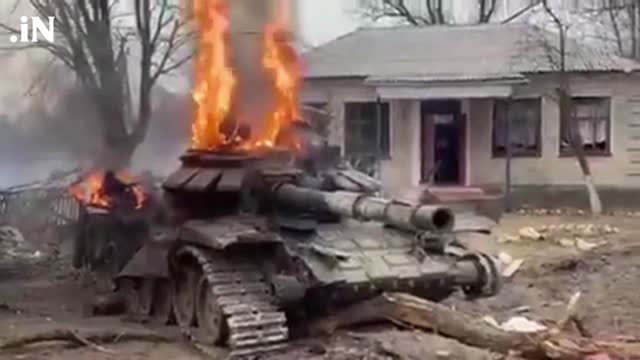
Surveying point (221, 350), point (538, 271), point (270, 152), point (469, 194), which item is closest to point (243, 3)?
point (270, 152)

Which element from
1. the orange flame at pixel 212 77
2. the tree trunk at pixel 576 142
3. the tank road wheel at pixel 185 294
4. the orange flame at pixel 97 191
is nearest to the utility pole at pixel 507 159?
the tree trunk at pixel 576 142

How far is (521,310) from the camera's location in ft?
47.1

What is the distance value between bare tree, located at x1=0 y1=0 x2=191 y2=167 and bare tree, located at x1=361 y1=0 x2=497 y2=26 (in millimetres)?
22522

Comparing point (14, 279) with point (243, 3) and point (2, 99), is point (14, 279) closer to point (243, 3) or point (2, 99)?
point (243, 3)

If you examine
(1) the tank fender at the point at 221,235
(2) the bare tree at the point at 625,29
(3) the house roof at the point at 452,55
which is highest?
(2) the bare tree at the point at 625,29

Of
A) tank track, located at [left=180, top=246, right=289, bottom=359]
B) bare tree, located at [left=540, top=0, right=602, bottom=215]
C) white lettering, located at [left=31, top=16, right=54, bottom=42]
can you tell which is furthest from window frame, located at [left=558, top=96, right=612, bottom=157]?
tank track, located at [left=180, top=246, right=289, bottom=359]

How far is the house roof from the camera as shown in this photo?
3044 centimetres

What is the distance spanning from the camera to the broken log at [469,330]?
9.70 metres

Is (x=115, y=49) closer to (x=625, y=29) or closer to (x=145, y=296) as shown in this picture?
(x=145, y=296)

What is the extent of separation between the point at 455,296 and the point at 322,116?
503 cm

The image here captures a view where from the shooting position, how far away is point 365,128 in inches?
1293

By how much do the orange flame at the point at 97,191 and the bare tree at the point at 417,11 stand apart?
32734mm

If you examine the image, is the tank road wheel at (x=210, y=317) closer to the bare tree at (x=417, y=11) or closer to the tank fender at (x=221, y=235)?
the tank fender at (x=221, y=235)

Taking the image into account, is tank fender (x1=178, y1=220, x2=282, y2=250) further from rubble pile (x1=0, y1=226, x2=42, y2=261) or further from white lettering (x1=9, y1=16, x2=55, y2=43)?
white lettering (x1=9, y1=16, x2=55, y2=43)
